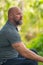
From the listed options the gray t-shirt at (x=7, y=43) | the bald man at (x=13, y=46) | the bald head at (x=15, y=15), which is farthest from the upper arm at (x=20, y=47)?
the bald head at (x=15, y=15)

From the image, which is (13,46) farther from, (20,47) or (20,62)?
(20,62)

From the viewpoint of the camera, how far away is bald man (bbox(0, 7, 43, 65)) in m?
5.09

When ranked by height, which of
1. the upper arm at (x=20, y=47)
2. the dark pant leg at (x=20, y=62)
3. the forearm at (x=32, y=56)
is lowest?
the dark pant leg at (x=20, y=62)

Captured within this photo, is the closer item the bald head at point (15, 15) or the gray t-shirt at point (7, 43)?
the gray t-shirt at point (7, 43)

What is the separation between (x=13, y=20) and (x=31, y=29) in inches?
367

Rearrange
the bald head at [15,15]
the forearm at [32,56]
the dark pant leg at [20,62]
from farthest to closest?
the bald head at [15,15]
the dark pant leg at [20,62]
the forearm at [32,56]

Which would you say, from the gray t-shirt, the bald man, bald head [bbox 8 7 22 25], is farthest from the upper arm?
bald head [bbox 8 7 22 25]

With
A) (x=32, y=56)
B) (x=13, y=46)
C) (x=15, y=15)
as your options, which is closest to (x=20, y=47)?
(x=13, y=46)

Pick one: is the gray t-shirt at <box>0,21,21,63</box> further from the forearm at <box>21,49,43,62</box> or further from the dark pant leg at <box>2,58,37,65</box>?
the forearm at <box>21,49,43,62</box>

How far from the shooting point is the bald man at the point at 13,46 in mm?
5090

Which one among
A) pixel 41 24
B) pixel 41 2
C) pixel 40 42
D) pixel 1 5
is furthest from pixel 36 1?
pixel 41 24

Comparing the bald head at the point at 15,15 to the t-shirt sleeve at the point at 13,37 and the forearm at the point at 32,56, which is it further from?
the forearm at the point at 32,56

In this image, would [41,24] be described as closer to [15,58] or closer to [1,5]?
[1,5]

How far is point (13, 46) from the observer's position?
5148 mm
